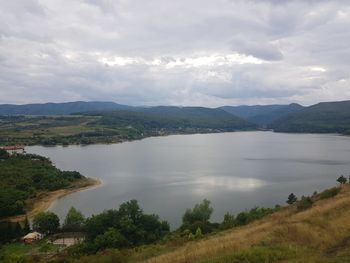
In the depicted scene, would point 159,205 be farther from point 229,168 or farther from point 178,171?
point 229,168

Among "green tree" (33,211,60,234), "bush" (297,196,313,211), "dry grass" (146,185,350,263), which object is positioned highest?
"dry grass" (146,185,350,263)

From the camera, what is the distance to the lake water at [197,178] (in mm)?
45750

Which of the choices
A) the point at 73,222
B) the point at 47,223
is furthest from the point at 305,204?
the point at 47,223

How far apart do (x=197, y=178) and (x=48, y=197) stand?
73.3 ft

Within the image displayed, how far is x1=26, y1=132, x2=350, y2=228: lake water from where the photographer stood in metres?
45.8

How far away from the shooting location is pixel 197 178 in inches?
2493

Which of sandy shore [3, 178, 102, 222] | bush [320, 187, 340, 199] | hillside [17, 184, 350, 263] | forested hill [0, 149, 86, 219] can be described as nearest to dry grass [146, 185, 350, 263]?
hillside [17, 184, 350, 263]

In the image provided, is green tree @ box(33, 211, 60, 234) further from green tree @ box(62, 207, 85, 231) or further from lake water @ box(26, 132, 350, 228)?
lake water @ box(26, 132, 350, 228)

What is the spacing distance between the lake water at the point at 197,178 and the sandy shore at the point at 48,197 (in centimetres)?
130

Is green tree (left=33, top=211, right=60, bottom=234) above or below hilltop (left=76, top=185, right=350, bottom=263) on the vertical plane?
below

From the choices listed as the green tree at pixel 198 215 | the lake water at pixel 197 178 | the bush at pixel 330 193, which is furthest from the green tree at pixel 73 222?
the bush at pixel 330 193

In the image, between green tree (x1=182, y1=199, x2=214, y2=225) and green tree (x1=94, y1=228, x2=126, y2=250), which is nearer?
green tree (x1=94, y1=228, x2=126, y2=250)

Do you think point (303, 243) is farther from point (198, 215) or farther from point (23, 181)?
point (23, 181)

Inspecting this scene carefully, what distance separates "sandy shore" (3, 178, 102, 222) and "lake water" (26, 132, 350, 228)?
1302 millimetres
